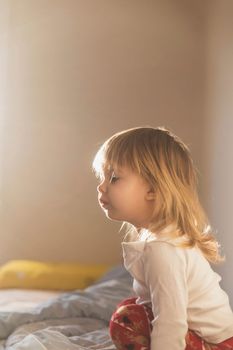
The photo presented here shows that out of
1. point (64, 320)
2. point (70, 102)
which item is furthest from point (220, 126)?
point (70, 102)

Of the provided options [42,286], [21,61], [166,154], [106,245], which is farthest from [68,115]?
[166,154]

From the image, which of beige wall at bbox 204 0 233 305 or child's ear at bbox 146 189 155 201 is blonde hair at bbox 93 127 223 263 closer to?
child's ear at bbox 146 189 155 201

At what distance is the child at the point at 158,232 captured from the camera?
1146mm

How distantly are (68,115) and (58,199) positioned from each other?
0.51 m

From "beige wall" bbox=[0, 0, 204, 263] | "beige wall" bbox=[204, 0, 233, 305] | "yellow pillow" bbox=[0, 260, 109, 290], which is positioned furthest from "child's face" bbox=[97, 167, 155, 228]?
"beige wall" bbox=[0, 0, 204, 263]

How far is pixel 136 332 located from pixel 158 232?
247 millimetres

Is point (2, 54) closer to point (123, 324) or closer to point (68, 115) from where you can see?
point (68, 115)

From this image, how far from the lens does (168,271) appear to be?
3.60ft

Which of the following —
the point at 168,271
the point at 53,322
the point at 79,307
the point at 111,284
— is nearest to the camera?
the point at 168,271

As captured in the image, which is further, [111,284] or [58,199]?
[58,199]

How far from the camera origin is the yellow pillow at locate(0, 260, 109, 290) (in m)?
2.63

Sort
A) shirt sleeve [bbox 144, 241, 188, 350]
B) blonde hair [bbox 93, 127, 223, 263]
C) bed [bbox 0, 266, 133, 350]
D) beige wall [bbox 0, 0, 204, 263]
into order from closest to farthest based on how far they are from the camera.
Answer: shirt sleeve [bbox 144, 241, 188, 350] < blonde hair [bbox 93, 127, 223, 263] < bed [bbox 0, 266, 133, 350] < beige wall [bbox 0, 0, 204, 263]

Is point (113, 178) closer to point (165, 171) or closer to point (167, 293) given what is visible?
point (165, 171)

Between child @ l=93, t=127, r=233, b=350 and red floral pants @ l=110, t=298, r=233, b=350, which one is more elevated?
child @ l=93, t=127, r=233, b=350
